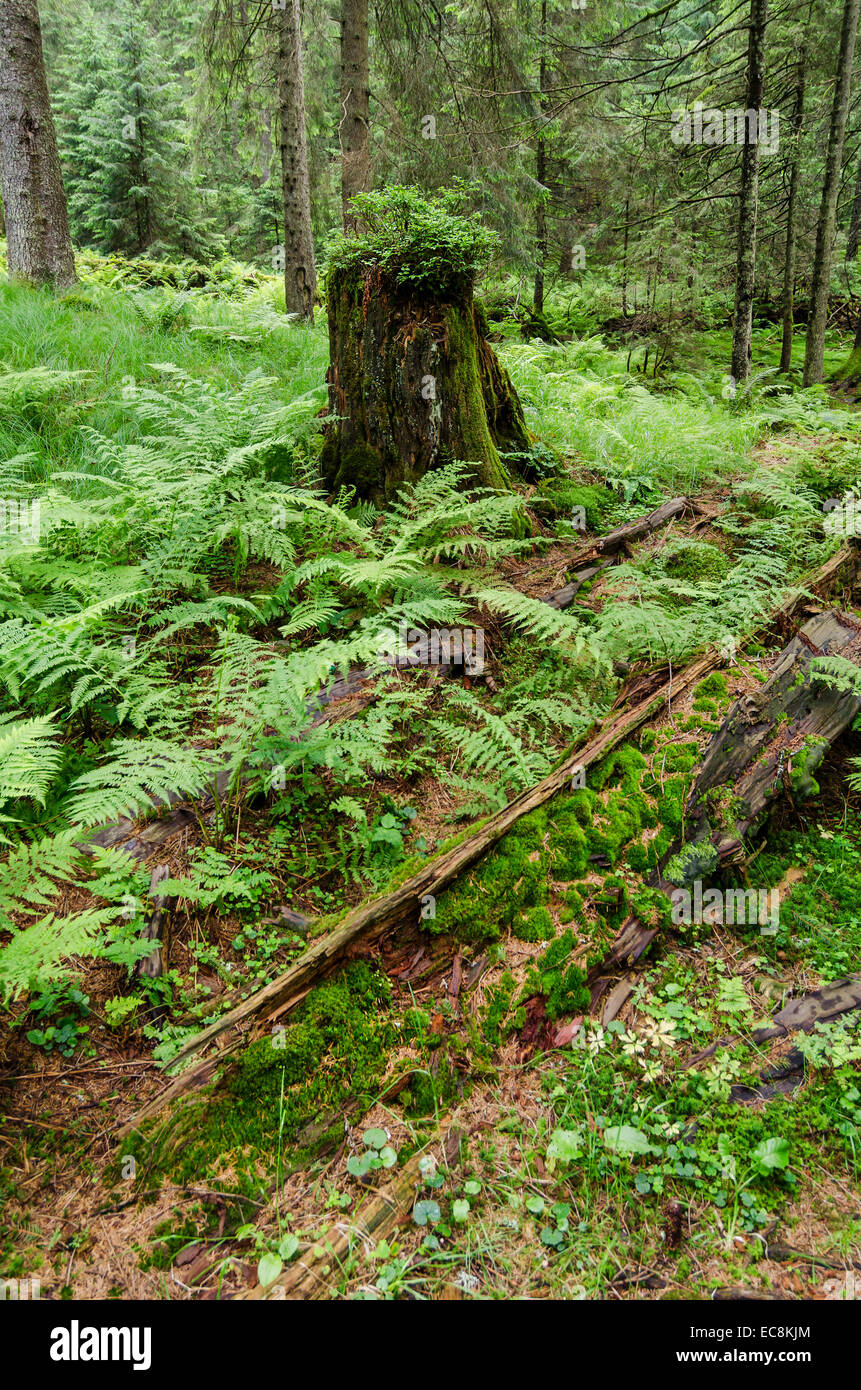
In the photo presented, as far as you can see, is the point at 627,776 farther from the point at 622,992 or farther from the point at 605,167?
the point at 605,167

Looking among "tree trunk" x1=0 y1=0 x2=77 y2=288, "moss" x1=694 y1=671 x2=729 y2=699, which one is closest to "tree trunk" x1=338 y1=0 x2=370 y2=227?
"tree trunk" x1=0 y1=0 x2=77 y2=288

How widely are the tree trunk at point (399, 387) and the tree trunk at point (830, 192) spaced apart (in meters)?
12.6

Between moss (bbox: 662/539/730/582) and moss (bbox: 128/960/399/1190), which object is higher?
moss (bbox: 662/539/730/582)

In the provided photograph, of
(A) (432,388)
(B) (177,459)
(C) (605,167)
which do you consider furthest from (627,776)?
(C) (605,167)

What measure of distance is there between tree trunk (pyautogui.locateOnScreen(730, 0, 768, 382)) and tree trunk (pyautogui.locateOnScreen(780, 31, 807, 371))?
3.88 metres

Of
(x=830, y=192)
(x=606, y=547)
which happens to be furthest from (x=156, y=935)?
(x=830, y=192)

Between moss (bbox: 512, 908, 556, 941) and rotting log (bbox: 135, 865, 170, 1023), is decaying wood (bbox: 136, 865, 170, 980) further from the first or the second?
moss (bbox: 512, 908, 556, 941)

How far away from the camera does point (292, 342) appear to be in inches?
314

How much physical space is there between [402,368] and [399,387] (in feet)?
0.40

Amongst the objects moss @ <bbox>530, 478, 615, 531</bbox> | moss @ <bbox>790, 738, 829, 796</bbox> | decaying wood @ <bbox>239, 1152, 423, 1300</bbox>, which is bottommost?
decaying wood @ <bbox>239, 1152, 423, 1300</bbox>

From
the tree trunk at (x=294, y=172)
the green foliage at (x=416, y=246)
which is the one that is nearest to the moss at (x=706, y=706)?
the green foliage at (x=416, y=246)

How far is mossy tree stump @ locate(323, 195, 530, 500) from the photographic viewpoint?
4.61m

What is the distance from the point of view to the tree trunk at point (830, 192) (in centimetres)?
1207
